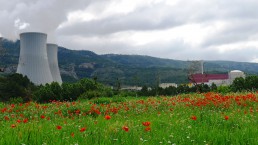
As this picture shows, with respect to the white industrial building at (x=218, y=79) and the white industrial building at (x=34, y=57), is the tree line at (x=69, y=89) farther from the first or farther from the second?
the white industrial building at (x=218, y=79)

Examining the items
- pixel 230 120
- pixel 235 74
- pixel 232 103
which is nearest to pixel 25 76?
pixel 232 103

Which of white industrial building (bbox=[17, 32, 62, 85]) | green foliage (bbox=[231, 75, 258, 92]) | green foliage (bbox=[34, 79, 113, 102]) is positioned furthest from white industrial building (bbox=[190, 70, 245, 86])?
green foliage (bbox=[34, 79, 113, 102])

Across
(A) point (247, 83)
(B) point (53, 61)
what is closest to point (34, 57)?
(B) point (53, 61)

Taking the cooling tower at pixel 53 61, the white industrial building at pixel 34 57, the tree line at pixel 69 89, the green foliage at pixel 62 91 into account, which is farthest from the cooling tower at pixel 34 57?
the green foliage at pixel 62 91

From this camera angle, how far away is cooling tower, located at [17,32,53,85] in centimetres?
4238

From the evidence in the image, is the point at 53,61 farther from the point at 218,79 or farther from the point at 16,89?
the point at 218,79

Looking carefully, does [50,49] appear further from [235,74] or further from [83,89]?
[235,74]

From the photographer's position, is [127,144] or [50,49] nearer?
[127,144]

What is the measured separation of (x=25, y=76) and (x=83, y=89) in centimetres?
1280

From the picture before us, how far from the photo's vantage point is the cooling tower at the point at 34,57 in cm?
4238

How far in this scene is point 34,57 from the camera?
42562mm

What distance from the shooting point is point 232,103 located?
36.9 feet

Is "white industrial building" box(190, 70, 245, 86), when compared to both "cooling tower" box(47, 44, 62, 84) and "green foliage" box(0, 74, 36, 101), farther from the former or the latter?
"green foliage" box(0, 74, 36, 101)

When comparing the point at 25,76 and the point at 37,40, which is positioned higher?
the point at 37,40
